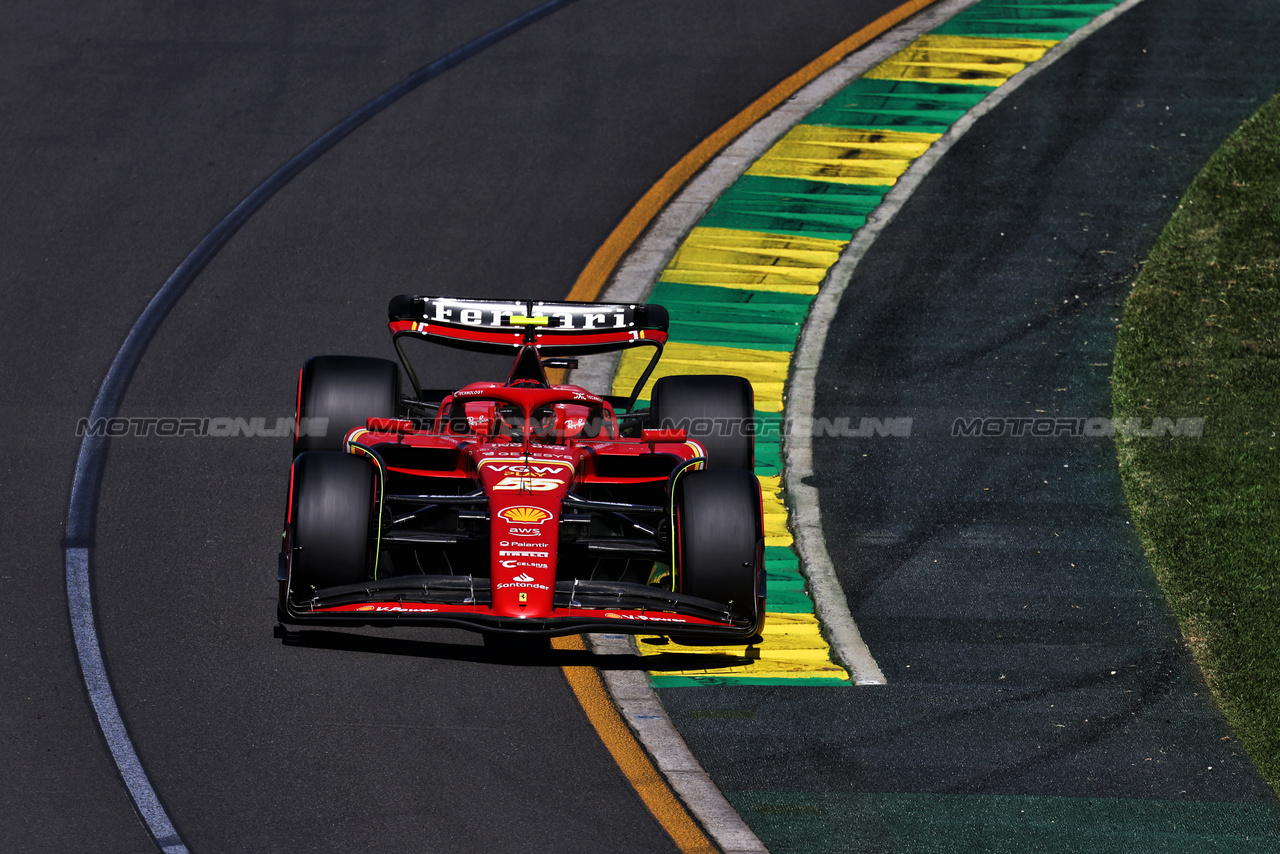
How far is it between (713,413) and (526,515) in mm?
1607

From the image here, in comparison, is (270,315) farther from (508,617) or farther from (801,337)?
(508,617)

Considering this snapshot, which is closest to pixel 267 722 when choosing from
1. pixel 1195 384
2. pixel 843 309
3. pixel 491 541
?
pixel 491 541

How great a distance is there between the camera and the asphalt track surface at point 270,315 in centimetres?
751

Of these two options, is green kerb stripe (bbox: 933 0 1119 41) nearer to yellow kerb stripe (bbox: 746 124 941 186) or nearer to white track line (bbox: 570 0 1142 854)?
white track line (bbox: 570 0 1142 854)

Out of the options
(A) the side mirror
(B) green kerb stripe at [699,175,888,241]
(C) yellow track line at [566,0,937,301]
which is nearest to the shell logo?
(A) the side mirror

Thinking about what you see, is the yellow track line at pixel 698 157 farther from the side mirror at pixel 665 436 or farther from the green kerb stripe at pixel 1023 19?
the side mirror at pixel 665 436

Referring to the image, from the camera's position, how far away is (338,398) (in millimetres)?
8789

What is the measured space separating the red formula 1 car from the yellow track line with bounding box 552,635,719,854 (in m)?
0.59

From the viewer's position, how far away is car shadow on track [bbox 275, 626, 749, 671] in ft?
27.1

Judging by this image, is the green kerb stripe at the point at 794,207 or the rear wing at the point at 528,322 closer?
the rear wing at the point at 528,322

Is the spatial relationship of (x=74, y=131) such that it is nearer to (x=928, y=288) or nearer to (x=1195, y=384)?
(x=928, y=288)

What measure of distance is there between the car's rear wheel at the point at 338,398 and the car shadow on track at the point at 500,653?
1151 millimetres

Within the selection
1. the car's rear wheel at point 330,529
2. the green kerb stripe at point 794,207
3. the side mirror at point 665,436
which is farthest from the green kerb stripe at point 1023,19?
the car's rear wheel at point 330,529

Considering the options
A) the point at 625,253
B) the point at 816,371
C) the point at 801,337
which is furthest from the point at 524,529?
the point at 625,253
